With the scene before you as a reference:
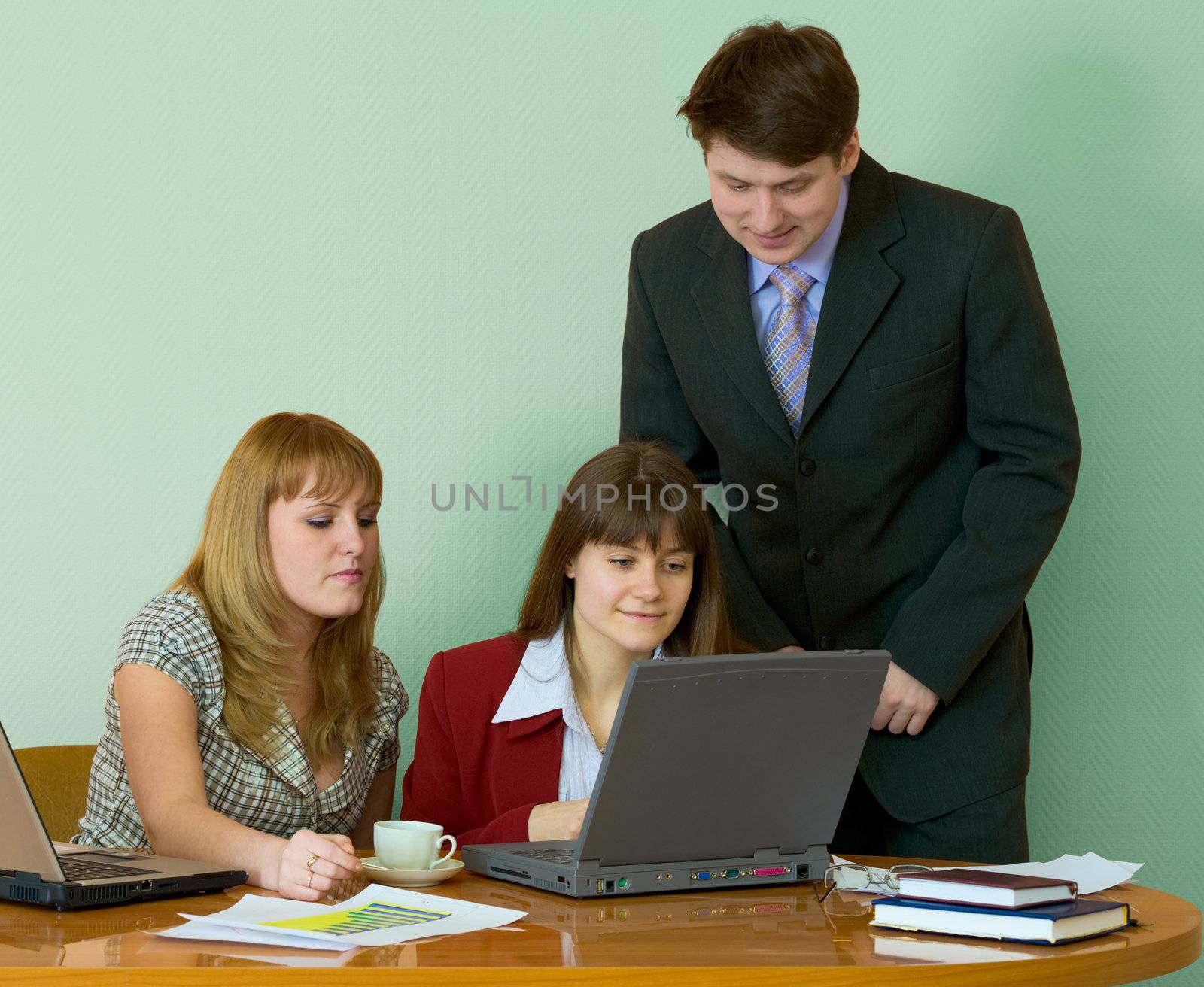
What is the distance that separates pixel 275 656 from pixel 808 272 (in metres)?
0.91

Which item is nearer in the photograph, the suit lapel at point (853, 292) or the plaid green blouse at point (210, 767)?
the plaid green blouse at point (210, 767)

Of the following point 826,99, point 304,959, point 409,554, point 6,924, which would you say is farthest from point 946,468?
point 6,924

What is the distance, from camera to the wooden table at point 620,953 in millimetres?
982

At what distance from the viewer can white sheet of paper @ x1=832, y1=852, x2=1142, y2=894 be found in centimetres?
131

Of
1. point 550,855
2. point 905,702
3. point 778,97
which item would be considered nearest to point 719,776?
point 550,855

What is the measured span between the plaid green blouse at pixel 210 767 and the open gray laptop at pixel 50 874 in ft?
1.42

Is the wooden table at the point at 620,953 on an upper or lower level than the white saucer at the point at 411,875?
upper

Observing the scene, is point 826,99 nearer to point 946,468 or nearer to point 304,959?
point 946,468

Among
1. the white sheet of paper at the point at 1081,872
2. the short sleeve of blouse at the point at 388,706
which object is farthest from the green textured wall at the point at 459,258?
the white sheet of paper at the point at 1081,872

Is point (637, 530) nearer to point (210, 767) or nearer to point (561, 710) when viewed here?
point (561, 710)

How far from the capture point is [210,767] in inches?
68.4

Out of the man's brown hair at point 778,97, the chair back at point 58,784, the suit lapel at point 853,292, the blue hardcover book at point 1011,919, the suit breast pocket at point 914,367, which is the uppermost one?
Result: the man's brown hair at point 778,97

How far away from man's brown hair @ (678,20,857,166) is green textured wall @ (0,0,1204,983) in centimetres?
64

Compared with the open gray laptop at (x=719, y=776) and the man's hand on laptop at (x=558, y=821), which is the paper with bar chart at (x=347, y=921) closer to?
the open gray laptop at (x=719, y=776)
